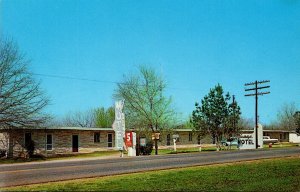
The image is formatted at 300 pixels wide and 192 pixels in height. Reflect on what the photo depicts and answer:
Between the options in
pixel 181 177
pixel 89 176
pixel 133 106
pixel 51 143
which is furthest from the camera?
pixel 133 106

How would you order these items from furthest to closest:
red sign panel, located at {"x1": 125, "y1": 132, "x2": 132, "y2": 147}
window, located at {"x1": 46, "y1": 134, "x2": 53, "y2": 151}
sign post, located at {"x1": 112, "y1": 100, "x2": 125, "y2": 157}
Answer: window, located at {"x1": 46, "y1": 134, "x2": 53, "y2": 151} → red sign panel, located at {"x1": 125, "y1": 132, "x2": 132, "y2": 147} → sign post, located at {"x1": 112, "y1": 100, "x2": 125, "y2": 157}

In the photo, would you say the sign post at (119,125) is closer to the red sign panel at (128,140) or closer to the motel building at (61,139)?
the red sign panel at (128,140)

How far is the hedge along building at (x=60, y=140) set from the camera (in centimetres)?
3716

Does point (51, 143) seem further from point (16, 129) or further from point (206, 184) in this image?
point (206, 184)

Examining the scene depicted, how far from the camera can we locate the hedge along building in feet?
122

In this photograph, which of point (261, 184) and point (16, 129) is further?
point (16, 129)

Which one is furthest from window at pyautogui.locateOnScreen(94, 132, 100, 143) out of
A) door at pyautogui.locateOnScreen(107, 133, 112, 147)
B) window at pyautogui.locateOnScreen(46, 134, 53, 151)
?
window at pyautogui.locateOnScreen(46, 134, 53, 151)

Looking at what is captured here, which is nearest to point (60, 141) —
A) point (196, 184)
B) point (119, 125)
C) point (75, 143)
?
point (75, 143)

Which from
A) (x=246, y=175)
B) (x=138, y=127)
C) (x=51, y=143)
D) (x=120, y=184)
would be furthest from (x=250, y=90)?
(x=120, y=184)

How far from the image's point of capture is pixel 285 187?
457 inches

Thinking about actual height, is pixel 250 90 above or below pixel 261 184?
above

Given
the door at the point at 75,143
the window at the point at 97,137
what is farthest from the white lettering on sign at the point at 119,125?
the window at the point at 97,137

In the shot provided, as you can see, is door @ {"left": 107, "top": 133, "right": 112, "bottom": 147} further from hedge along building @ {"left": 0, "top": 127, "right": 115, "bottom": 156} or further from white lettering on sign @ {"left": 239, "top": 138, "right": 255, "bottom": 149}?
white lettering on sign @ {"left": 239, "top": 138, "right": 255, "bottom": 149}

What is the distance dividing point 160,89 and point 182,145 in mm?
12877
